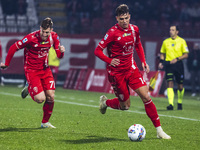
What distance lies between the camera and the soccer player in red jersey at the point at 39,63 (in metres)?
8.45

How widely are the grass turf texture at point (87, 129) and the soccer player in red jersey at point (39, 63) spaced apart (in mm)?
594

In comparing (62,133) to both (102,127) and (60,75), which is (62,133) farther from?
(60,75)

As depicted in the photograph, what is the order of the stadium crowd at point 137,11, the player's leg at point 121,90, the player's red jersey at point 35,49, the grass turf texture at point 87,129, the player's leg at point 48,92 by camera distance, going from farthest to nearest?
the stadium crowd at point 137,11, the player's leg at point 48,92, the player's red jersey at point 35,49, the player's leg at point 121,90, the grass turf texture at point 87,129

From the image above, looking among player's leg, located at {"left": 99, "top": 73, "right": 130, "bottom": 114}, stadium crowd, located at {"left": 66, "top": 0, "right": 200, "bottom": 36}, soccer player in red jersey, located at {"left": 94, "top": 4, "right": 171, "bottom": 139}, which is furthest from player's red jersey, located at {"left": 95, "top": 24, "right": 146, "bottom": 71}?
stadium crowd, located at {"left": 66, "top": 0, "right": 200, "bottom": 36}

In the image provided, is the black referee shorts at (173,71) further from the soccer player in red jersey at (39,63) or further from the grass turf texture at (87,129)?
the soccer player in red jersey at (39,63)

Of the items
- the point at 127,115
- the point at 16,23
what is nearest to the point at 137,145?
the point at 127,115

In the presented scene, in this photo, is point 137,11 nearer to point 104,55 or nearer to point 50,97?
point 50,97

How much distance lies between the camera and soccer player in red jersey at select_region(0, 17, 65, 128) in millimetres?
8445

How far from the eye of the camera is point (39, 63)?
867cm

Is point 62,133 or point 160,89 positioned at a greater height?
point 62,133

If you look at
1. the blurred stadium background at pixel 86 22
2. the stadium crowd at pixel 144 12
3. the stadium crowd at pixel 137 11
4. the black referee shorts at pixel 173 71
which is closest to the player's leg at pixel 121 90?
the black referee shorts at pixel 173 71

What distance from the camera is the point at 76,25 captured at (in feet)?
75.6

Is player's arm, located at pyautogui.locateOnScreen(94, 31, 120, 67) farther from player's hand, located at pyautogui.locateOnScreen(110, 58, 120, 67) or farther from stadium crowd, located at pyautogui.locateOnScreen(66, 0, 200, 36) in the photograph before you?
stadium crowd, located at pyautogui.locateOnScreen(66, 0, 200, 36)

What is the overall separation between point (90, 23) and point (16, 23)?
370 cm
